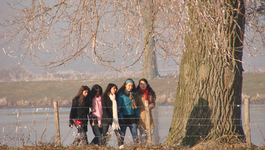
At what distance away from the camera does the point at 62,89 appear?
3203 centimetres

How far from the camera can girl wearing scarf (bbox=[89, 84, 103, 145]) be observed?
263 inches

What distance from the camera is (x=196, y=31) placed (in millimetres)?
6586

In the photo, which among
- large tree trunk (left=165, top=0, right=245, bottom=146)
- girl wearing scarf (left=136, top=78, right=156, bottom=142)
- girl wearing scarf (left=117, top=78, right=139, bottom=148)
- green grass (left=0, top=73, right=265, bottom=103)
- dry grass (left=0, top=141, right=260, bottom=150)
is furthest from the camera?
green grass (left=0, top=73, right=265, bottom=103)

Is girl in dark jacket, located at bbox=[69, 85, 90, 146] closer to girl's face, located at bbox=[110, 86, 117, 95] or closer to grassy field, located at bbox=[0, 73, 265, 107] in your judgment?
girl's face, located at bbox=[110, 86, 117, 95]

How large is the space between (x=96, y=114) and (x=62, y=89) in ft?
85.8

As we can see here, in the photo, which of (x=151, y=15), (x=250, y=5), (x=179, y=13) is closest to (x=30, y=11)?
(x=151, y=15)

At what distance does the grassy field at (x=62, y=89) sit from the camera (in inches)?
1094

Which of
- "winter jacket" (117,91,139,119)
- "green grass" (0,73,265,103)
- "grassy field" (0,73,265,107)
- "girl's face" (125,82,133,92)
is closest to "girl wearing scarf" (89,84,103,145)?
"winter jacket" (117,91,139,119)

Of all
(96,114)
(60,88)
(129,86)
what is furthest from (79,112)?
(60,88)

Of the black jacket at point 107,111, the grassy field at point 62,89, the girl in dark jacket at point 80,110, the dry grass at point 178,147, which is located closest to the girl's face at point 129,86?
the black jacket at point 107,111

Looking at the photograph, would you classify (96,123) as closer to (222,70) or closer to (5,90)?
(222,70)

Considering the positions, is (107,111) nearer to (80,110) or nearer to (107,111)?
(107,111)

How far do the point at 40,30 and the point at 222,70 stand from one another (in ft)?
14.1

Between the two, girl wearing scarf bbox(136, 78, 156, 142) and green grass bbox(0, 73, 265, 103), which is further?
green grass bbox(0, 73, 265, 103)
